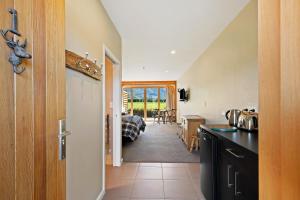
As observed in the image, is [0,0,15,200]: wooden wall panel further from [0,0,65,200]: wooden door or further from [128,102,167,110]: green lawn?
[128,102,167,110]: green lawn

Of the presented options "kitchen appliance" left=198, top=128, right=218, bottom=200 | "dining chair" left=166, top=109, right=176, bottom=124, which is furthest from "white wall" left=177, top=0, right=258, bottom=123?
"dining chair" left=166, top=109, right=176, bottom=124

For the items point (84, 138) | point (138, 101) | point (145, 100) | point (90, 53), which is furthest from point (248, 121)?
point (138, 101)

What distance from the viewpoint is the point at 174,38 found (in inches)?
143

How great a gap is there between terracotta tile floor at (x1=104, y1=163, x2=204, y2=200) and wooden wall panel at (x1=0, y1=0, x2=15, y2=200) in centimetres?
191

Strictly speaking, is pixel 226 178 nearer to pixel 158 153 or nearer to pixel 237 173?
pixel 237 173

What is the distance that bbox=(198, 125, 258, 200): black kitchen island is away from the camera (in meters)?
1.19

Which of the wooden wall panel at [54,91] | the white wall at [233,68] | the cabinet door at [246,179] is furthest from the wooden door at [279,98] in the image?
the white wall at [233,68]

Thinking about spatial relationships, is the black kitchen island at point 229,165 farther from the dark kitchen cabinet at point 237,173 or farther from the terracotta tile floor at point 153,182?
the terracotta tile floor at point 153,182

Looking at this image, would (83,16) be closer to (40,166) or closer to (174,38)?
(40,166)

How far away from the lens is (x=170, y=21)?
2807mm

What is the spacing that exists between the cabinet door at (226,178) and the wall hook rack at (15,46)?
1527mm

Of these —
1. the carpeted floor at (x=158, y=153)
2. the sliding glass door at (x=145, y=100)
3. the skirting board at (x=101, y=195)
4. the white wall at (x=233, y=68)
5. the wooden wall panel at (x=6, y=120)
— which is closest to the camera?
the wooden wall panel at (x=6, y=120)

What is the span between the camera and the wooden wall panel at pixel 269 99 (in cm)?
54

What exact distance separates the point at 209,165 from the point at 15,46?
195 centimetres
